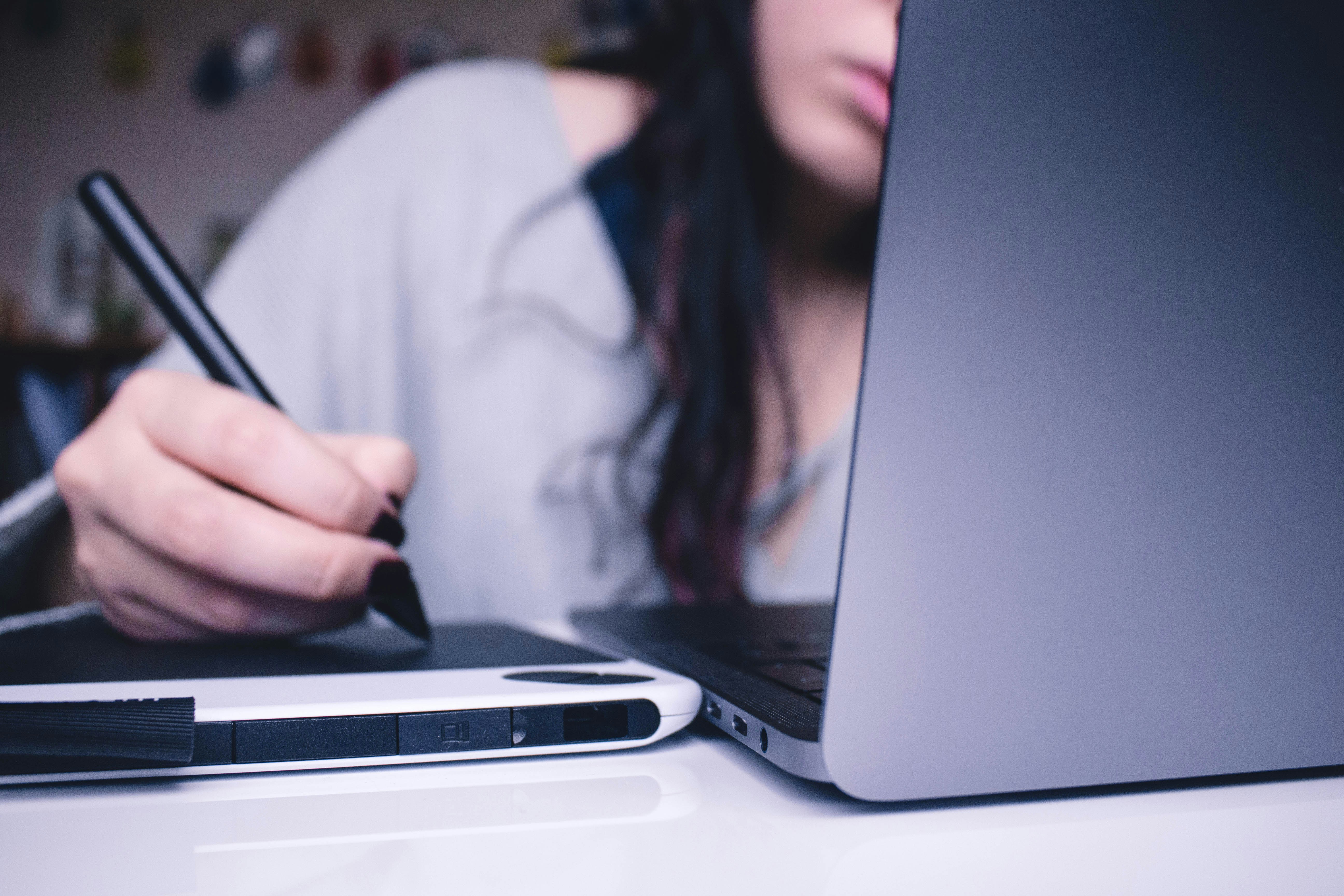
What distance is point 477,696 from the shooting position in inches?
9.6

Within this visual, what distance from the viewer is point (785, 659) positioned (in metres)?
0.31

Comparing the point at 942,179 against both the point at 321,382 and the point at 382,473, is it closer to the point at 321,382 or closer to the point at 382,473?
the point at 382,473

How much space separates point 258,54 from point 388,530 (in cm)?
250

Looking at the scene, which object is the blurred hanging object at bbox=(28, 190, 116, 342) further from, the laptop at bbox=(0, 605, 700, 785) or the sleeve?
the laptop at bbox=(0, 605, 700, 785)

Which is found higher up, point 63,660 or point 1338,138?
point 1338,138

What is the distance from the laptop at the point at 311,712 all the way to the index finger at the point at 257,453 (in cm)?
6

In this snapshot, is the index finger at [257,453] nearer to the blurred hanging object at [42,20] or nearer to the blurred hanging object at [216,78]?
the blurred hanging object at [216,78]

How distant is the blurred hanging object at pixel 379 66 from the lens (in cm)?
247

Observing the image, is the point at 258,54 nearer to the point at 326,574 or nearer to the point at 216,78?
the point at 216,78

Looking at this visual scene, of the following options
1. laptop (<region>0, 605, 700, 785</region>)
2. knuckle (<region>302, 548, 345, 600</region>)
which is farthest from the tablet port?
knuckle (<region>302, 548, 345, 600</region>)

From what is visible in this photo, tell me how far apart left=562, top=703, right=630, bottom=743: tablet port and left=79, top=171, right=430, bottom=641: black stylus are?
0.79 ft

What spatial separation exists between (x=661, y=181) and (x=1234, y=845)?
30.4 inches

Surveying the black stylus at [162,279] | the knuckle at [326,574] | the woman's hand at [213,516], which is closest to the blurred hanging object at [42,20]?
the black stylus at [162,279]

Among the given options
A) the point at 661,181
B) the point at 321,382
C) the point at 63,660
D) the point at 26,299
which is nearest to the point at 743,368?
the point at 661,181
